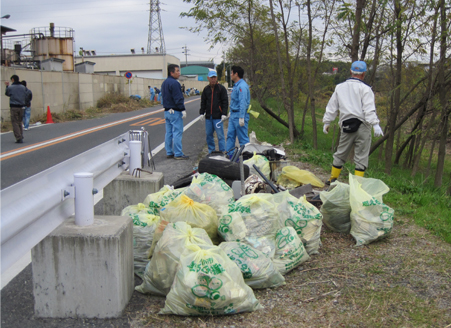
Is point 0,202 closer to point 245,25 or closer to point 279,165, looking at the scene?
point 279,165

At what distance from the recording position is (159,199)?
13.5 feet

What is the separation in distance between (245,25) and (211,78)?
22.8ft

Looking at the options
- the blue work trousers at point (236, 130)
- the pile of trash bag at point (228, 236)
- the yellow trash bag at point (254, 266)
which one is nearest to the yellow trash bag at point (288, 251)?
the pile of trash bag at point (228, 236)

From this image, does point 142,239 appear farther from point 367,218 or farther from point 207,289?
point 367,218

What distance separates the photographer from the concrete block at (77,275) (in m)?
2.67

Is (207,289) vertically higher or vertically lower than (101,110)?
higher

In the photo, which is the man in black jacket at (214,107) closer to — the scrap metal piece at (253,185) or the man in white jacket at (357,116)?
the man in white jacket at (357,116)

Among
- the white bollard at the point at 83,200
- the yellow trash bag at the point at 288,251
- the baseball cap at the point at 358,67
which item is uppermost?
the baseball cap at the point at 358,67

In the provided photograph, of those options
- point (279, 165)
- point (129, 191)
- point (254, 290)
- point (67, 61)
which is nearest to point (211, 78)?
point (279, 165)

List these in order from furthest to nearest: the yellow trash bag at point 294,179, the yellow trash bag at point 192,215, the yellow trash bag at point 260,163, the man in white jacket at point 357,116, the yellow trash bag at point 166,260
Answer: the yellow trash bag at point 260,163
the man in white jacket at point 357,116
the yellow trash bag at point 294,179
the yellow trash bag at point 192,215
the yellow trash bag at point 166,260

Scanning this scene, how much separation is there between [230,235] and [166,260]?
74 centimetres

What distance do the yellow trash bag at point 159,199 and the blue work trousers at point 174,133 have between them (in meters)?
4.31

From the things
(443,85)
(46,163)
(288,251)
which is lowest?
(46,163)

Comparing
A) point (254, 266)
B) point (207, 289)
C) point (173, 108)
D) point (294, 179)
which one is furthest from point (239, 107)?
point (207, 289)
